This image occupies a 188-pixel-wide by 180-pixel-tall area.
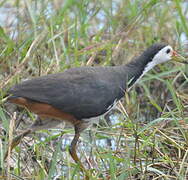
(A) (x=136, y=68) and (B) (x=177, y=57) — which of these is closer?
(A) (x=136, y=68)

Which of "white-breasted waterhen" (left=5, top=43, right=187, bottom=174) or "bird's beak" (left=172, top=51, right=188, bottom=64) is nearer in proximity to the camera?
"white-breasted waterhen" (left=5, top=43, right=187, bottom=174)

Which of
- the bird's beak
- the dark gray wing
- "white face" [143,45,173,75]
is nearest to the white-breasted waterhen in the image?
the dark gray wing

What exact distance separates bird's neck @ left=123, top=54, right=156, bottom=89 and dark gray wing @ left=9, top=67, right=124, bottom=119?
16 centimetres

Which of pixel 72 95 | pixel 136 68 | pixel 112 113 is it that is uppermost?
pixel 136 68

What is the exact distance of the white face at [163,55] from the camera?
4.39 m

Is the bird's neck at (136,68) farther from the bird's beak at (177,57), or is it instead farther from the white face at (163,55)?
the bird's beak at (177,57)

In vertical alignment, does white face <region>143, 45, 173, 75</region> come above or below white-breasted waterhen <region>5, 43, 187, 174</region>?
above

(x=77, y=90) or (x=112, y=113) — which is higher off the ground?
(x=77, y=90)

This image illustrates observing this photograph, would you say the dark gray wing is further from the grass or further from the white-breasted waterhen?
the grass

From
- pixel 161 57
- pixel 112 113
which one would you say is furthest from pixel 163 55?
pixel 112 113

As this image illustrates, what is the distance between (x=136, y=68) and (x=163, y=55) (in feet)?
0.87

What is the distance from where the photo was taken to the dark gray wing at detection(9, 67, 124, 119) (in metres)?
3.73

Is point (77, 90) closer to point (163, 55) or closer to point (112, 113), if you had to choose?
point (163, 55)

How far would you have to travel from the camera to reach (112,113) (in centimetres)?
504
